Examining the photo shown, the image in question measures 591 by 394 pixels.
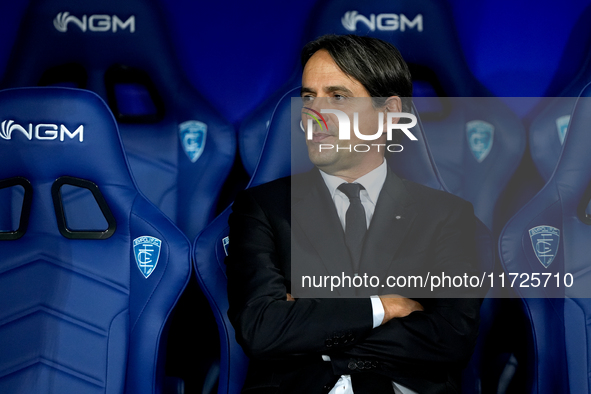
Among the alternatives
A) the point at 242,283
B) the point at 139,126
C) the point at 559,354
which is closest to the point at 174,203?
the point at 139,126

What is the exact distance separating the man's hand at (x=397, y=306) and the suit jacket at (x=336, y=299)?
3 cm

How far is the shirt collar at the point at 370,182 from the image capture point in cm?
184

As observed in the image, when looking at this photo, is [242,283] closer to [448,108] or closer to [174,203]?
[174,203]

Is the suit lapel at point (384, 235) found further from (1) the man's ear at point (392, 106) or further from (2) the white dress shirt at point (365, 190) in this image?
(1) the man's ear at point (392, 106)

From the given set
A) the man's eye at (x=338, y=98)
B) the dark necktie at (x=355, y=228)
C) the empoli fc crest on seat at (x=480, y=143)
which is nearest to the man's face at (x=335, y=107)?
the man's eye at (x=338, y=98)

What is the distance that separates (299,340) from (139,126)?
106 centimetres

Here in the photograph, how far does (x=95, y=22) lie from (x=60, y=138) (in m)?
0.49

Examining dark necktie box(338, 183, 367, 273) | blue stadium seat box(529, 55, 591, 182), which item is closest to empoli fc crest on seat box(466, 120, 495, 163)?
blue stadium seat box(529, 55, 591, 182)

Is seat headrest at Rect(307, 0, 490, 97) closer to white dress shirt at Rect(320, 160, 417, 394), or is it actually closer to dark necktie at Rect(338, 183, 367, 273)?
white dress shirt at Rect(320, 160, 417, 394)

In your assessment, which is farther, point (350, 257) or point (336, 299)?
point (350, 257)

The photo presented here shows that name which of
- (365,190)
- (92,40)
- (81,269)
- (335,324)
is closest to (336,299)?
(335,324)

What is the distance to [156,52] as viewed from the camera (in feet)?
6.74

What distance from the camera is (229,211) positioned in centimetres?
198

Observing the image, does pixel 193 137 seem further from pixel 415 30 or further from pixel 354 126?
pixel 415 30
